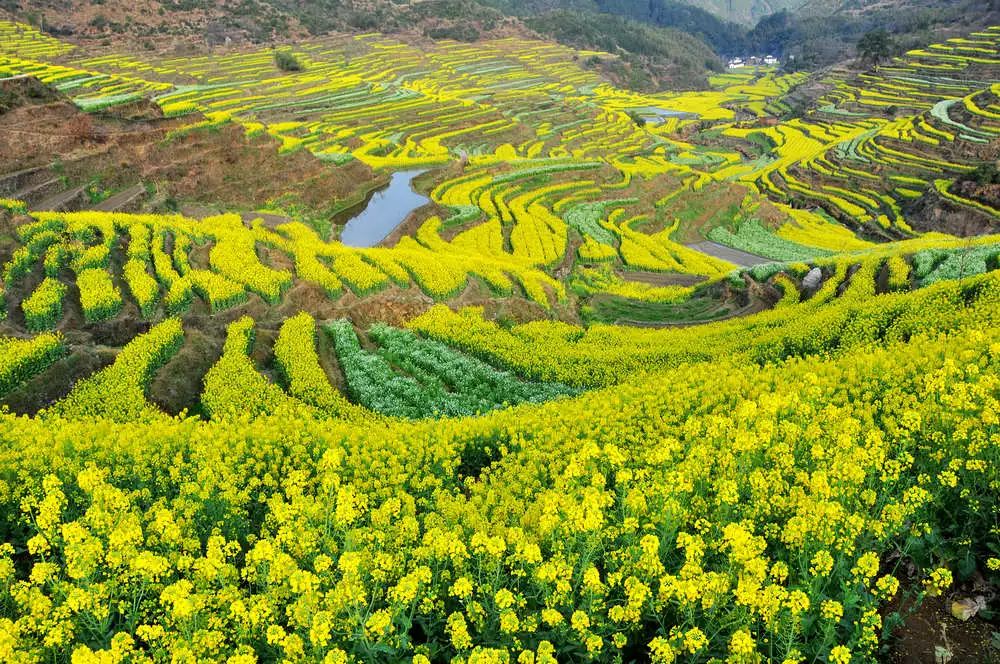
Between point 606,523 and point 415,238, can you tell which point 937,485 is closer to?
point 606,523

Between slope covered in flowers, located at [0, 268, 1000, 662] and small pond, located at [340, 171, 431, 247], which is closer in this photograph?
slope covered in flowers, located at [0, 268, 1000, 662]

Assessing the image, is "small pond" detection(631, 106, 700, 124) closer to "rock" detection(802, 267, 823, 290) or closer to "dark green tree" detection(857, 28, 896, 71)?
"dark green tree" detection(857, 28, 896, 71)

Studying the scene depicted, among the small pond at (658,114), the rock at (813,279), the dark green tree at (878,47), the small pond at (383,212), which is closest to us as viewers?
the rock at (813,279)

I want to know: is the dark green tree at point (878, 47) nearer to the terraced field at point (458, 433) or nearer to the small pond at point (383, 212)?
the terraced field at point (458, 433)

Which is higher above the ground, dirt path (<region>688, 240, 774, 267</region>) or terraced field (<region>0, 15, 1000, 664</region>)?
terraced field (<region>0, 15, 1000, 664</region>)

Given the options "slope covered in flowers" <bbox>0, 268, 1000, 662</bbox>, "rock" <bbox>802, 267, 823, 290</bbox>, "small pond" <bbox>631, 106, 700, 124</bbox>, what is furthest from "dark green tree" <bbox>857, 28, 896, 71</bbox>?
"slope covered in flowers" <bbox>0, 268, 1000, 662</bbox>

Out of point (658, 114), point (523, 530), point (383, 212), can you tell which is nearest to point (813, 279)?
point (523, 530)

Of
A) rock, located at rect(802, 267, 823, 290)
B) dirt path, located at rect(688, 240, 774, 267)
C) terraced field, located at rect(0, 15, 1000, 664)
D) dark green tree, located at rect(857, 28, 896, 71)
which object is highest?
dark green tree, located at rect(857, 28, 896, 71)

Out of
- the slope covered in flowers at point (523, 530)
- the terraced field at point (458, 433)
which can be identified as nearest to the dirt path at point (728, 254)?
the terraced field at point (458, 433)
